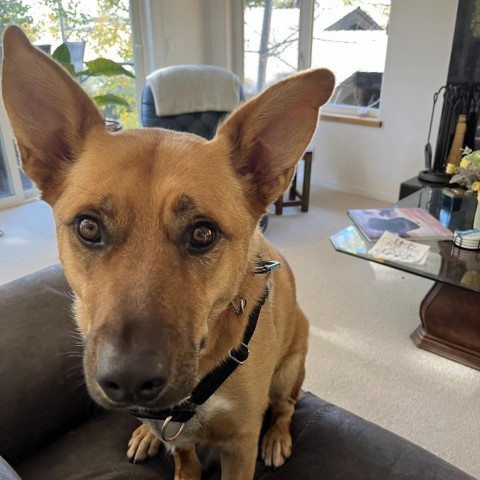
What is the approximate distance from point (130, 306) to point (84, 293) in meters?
0.17

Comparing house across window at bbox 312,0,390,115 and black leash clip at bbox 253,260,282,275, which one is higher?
house across window at bbox 312,0,390,115

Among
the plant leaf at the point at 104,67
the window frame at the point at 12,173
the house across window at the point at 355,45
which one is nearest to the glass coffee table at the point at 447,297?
the plant leaf at the point at 104,67

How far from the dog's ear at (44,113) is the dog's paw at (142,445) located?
62cm

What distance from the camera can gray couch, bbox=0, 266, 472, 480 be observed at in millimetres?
1036

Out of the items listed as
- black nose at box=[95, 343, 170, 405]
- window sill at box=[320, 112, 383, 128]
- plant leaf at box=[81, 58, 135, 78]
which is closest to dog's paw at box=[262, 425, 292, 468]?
black nose at box=[95, 343, 170, 405]

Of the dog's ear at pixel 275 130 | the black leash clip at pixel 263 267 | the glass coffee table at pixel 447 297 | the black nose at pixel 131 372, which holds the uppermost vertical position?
the dog's ear at pixel 275 130

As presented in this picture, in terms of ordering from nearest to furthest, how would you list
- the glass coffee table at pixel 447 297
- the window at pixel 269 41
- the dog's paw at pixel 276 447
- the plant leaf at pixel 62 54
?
1. the dog's paw at pixel 276 447
2. the glass coffee table at pixel 447 297
3. the plant leaf at pixel 62 54
4. the window at pixel 269 41

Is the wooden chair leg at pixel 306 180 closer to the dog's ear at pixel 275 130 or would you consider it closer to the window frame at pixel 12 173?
the window frame at pixel 12 173

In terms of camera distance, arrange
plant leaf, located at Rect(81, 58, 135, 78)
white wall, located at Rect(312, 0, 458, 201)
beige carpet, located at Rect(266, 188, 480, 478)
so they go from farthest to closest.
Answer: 1. white wall, located at Rect(312, 0, 458, 201)
2. plant leaf, located at Rect(81, 58, 135, 78)
3. beige carpet, located at Rect(266, 188, 480, 478)

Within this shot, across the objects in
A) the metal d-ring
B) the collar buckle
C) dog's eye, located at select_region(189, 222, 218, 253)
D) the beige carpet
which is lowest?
the beige carpet

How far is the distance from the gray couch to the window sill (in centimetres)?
326

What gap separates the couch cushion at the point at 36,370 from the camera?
1.05 m

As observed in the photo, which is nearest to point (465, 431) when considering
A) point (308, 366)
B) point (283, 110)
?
point (308, 366)

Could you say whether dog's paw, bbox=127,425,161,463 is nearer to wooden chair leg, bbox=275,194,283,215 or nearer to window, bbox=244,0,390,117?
wooden chair leg, bbox=275,194,283,215
